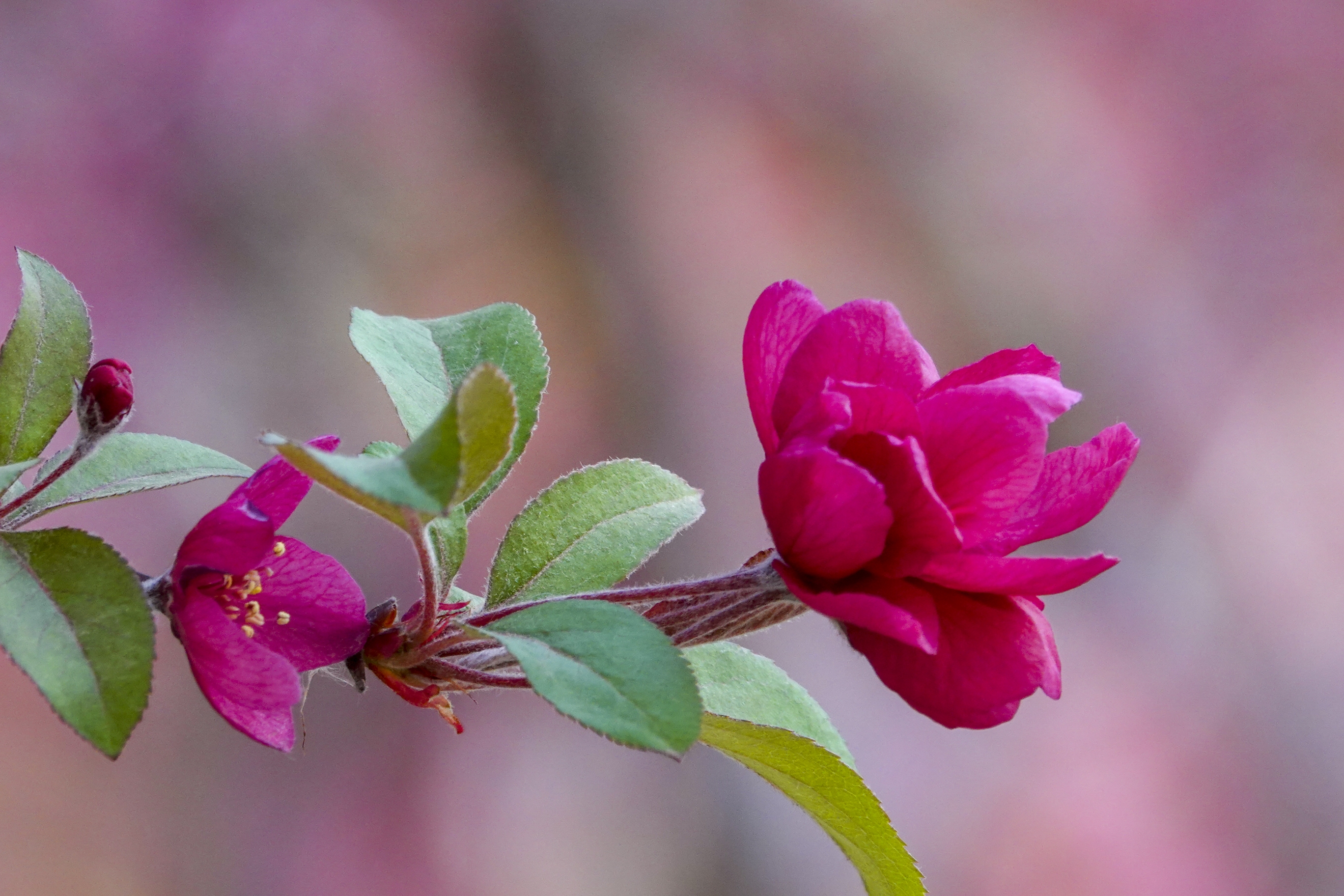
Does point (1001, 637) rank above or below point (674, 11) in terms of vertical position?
below

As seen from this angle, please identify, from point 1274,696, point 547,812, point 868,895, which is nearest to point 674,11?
point 547,812

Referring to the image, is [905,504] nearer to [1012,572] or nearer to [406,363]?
[1012,572]

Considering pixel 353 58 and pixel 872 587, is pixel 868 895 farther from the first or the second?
pixel 353 58

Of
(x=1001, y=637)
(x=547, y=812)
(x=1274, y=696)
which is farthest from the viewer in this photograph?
(x=1274, y=696)

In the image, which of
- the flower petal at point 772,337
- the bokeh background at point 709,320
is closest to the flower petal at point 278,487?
the flower petal at point 772,337

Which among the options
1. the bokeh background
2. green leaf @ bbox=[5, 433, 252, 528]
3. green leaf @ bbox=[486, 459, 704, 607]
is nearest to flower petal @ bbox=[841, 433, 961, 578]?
green leaf @ bbox=[486, 459, 704, 607]

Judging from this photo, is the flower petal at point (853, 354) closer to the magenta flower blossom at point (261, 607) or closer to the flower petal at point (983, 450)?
the flower petal at point (983, 450)

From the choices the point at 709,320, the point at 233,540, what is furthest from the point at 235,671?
the point at 709,320
